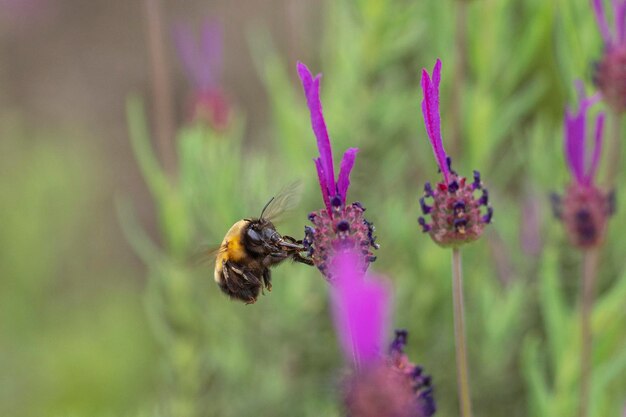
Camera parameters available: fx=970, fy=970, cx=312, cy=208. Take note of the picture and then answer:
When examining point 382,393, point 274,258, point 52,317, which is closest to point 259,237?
point 274,258

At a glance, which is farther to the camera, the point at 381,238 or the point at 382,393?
the point at 381,238

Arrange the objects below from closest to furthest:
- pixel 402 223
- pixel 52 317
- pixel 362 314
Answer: pixel 362 314, pixel 402 223, pixel 52 317

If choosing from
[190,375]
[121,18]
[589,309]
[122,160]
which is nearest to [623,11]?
[589,309]

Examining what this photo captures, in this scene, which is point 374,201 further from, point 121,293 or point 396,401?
point 121,293

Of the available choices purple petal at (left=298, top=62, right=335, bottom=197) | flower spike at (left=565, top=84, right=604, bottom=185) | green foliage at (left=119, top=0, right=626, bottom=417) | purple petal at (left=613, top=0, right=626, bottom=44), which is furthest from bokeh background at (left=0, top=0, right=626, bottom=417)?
purple petal at (left=298, top=62, right=335, bottom=197)

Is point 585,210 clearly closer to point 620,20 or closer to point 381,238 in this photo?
point 620,20

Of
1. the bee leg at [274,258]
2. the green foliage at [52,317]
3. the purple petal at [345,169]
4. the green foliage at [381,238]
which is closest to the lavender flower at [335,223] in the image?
the purple petal at [345,169]

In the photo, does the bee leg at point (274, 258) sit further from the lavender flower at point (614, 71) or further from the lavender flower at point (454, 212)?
the lavender flower at point (614, 71)
